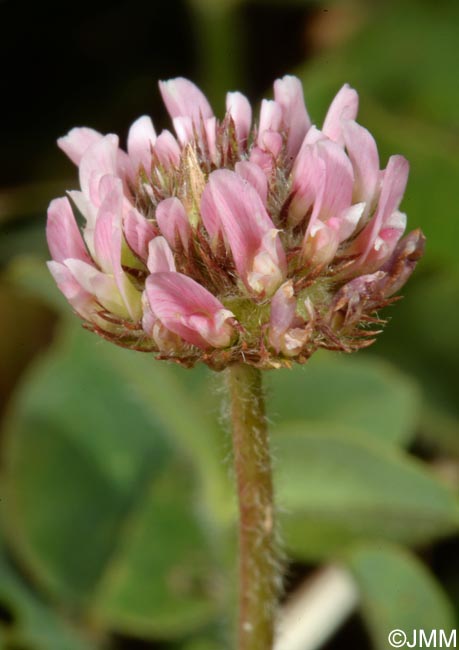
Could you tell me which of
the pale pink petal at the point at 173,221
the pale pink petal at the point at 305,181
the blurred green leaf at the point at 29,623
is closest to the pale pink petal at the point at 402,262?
the pale pink petal at the point at 305,181

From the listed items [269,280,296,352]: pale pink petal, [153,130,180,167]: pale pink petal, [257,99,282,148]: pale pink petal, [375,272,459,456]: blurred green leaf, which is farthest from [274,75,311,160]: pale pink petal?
[375,272,459,456]: blurred green leaf

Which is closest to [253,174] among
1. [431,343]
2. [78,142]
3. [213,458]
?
[78,142]

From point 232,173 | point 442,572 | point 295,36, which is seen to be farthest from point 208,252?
point 295,36

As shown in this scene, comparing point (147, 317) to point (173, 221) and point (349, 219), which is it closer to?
point (173, 221)

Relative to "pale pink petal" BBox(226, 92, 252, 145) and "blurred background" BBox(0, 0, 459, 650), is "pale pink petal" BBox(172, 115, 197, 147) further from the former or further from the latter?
"blurred background" BBox(0, 0, 459, 650)

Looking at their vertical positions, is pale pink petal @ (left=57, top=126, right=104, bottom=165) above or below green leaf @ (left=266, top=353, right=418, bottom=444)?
above

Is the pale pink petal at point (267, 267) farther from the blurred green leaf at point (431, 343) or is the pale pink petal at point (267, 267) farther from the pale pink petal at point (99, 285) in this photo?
the blurred green leaf at point (431, 343)

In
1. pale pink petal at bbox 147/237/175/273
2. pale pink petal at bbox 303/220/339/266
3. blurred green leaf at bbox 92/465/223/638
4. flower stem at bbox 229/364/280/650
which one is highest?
pale pink petal at bbox 147/237/175/273

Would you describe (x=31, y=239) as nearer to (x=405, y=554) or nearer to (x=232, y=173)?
(x=405, y=554)
